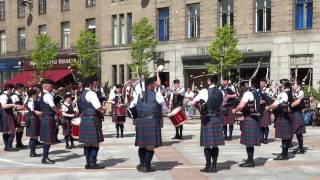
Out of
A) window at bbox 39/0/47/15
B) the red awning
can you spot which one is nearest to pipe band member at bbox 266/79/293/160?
the red awning

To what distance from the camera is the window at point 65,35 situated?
42816 millimetres

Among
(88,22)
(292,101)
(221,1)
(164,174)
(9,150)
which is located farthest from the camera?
(88,22)

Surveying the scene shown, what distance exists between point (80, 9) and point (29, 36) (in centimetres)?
681

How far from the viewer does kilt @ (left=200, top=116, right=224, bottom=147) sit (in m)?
10.7

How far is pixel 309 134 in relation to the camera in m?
18.2

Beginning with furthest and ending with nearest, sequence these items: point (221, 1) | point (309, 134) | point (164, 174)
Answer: point (221, 1), point (309, 134), point (164, 174)

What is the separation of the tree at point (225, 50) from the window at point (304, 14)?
329cm

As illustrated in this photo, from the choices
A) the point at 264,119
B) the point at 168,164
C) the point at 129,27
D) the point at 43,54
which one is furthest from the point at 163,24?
the point at 168,164

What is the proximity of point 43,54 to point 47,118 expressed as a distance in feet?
95.4

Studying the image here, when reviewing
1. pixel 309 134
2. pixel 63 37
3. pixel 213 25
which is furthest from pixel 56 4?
pixel 309 134

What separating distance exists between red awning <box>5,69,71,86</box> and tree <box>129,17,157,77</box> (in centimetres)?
880

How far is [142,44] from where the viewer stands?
33.7m

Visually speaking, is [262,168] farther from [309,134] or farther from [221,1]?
[221,1]

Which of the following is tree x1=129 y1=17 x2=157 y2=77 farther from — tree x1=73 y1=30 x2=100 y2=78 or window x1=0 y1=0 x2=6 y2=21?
window x1=0 y1=0 x2=6 y2=21
